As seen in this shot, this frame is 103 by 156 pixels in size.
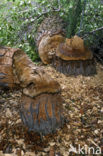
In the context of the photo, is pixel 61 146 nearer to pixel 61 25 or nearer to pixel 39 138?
pixel 39 138

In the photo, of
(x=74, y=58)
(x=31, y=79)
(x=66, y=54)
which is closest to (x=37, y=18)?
(x=66, y=54)

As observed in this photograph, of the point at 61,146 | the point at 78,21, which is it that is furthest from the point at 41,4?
the point at 61,146

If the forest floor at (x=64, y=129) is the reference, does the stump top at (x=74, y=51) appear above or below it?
above

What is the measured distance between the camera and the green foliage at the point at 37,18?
3.07m

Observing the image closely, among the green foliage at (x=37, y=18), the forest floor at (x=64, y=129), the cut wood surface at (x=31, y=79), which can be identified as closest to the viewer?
the forest floor at (x=64, y=129)

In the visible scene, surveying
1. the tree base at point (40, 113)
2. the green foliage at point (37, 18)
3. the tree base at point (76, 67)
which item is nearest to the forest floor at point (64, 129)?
the tree base at point (40, 113)

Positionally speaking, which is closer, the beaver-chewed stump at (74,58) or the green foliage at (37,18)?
the beaver-chewed stump at (74,58)

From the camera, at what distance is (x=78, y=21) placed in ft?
10.8

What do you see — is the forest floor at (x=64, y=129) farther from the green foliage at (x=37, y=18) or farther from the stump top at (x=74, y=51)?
the green foliage at (x=37, y=18)

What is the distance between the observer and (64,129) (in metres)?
1.72

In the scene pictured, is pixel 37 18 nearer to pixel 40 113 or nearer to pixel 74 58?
pixel 74 58

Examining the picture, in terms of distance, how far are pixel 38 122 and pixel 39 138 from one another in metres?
0.16

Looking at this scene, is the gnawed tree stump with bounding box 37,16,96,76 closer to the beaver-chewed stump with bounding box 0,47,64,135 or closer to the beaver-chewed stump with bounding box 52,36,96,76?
the beaver-chewed stump with bounding box 52,36,96,76

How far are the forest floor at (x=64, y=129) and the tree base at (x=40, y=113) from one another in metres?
0.07
